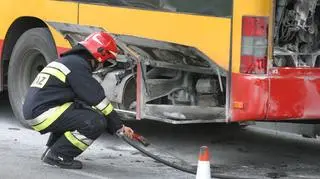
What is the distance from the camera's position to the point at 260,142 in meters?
8.00

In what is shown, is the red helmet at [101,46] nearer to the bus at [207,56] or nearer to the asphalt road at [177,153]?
the bus at [207,56]

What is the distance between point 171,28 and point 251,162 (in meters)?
1.68

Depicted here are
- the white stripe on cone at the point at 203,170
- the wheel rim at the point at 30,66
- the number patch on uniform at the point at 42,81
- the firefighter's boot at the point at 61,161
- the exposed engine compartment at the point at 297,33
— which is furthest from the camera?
the wheel rim at the point at 30,66

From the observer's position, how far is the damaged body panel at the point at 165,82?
627 cm

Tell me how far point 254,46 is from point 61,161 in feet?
6.57

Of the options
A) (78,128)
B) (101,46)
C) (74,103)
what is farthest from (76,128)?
(101,46)

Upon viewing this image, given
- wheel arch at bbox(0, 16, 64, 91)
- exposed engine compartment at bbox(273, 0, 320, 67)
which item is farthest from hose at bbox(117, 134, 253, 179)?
wheel arch at bbox(0, 16, 64, 91)

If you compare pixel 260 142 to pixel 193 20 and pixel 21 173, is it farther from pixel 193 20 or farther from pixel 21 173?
pixel 21 173

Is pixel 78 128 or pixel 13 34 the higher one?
pixel 13 34

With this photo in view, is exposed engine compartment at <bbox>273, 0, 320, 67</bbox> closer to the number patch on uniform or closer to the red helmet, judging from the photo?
the red helmet

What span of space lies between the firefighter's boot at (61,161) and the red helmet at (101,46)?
954 mm

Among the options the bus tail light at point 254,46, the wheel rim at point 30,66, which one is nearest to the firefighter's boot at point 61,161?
the bus tail light at point 254,46

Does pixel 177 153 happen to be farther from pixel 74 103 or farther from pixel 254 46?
pixel 254 46

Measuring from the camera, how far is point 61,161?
6.17 metres
